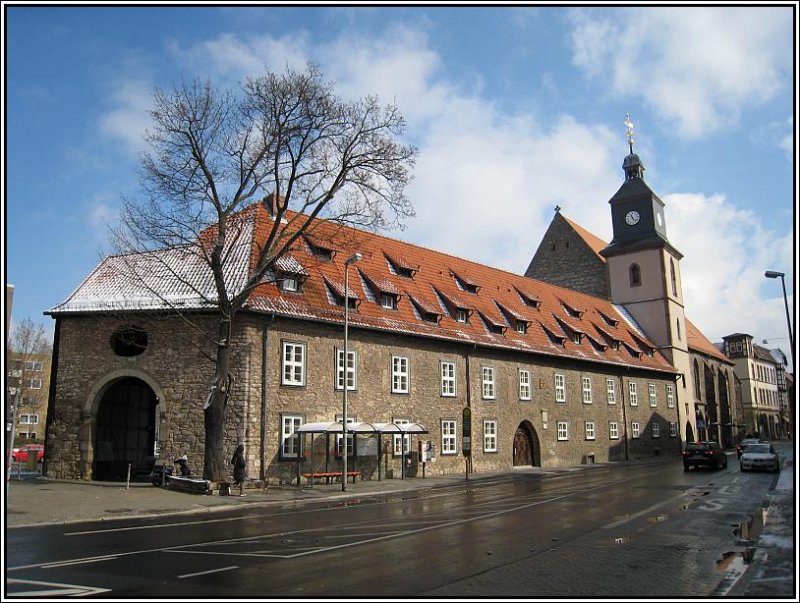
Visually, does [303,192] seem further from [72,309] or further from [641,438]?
[641,438]

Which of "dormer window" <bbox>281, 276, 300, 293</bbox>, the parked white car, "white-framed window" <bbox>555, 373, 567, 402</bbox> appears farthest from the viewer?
"white-framed window" <bbox>555, 373, 567, 402</bbox>

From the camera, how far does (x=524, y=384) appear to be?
38.0 m

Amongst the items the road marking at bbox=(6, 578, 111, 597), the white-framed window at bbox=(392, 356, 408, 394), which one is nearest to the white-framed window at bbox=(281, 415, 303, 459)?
the white-framed window at bbox=(392, 356, 408, 394)

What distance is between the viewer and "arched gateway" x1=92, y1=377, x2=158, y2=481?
2780 cm

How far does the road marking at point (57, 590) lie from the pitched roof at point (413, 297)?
15.7m

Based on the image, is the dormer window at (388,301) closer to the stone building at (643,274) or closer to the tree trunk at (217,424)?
the tree trunk at (217,424)

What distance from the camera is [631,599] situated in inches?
299

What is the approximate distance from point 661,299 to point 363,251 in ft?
112

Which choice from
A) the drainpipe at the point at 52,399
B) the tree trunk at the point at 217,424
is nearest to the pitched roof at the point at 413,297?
the drainpipe at the point at 52,399

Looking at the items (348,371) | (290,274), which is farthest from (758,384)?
(290,274)

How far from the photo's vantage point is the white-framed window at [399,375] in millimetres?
30234

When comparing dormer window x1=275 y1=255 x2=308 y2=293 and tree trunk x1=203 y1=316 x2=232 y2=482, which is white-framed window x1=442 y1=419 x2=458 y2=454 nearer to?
dormer window x1=275 y1=255 x2=308 y2=293

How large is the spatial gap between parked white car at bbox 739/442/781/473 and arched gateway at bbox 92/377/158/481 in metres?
27.4

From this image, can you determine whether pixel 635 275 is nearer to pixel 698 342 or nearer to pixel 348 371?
pixel 698 342
